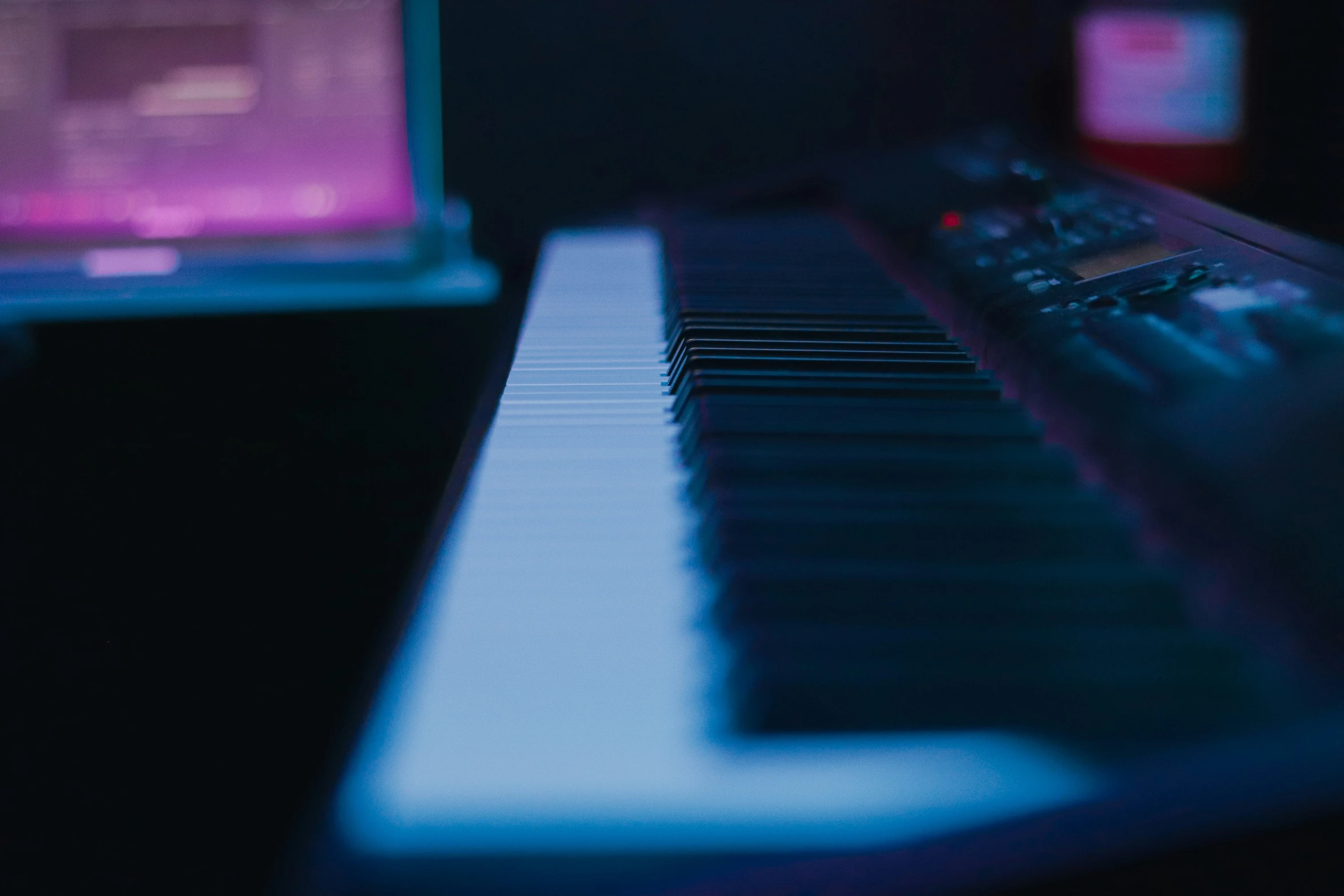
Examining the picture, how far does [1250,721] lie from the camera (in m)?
0.40

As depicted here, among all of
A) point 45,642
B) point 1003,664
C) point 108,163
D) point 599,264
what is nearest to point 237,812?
point 45,642

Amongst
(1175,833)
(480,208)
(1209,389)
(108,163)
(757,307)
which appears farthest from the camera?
(480,208)

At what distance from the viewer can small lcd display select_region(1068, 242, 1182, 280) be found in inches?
A: 32.9

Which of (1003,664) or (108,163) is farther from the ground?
(108,163)

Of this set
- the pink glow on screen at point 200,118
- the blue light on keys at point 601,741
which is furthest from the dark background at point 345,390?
the blue light on keys at point 601,741

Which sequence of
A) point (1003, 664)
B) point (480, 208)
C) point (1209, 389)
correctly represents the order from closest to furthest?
1. point (1003, 664)
2. point (1209, 389)
3. point (480, 208)

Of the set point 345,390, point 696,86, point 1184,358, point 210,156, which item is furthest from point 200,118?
point 1184,358

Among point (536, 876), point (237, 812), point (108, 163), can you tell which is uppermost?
point (108, 163)

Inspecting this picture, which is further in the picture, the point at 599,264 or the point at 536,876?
the point at 599,264

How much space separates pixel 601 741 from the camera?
1.32 feet

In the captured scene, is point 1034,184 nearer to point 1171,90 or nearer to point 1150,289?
point 1150,289

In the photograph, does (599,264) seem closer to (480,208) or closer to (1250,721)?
(480,208)

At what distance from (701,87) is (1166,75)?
2.55 ft

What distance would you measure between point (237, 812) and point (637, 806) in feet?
3.77
